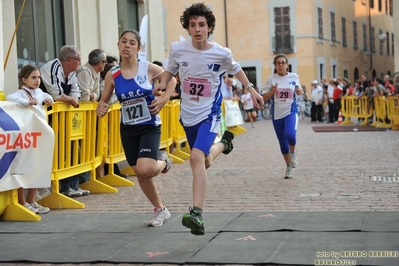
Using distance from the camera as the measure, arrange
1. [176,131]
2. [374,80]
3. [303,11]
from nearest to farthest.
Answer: [176,131]
[374,80]
[303,11]

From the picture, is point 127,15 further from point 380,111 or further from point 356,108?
point 356,108

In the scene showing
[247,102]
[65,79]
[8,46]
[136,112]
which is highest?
[8,46]

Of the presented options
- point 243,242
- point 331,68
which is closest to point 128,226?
point 243,242

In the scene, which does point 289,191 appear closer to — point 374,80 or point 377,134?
point 377,134

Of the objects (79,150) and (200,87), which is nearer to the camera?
(200,87)

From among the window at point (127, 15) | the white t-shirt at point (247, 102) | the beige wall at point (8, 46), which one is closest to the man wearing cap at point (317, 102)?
the white t-shirt at point (247, 102)

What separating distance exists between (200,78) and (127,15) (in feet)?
43.1

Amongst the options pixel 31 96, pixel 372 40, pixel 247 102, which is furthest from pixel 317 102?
pixel 31 96

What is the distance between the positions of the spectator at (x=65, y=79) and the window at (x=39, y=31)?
2.88 m

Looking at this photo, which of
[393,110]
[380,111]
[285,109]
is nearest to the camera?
[285,109]

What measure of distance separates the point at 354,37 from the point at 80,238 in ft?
173

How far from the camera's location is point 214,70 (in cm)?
811

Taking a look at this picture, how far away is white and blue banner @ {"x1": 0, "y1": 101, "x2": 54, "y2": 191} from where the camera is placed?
9.25 meters

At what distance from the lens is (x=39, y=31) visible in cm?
1515
